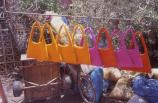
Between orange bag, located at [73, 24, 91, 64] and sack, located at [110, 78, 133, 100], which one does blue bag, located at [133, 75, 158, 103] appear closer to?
sack, located at [110, 78, 133, 100]

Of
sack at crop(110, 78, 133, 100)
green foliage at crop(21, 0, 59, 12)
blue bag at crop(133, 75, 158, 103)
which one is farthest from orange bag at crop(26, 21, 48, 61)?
green foliage at crop(21, 0, 59, 12)

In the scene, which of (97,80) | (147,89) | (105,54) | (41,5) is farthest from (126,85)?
(41,5)

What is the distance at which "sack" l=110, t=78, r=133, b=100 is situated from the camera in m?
7.14

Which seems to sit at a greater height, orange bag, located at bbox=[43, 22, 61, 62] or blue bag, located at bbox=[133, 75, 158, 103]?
orange bag, located at bbox=[43, 22, 61, 62]

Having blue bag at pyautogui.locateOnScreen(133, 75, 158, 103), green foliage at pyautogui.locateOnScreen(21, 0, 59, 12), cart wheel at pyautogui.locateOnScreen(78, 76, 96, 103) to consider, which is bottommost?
cart wheel at pyautogui.locateOnScreen(78, 76, 96, 103)

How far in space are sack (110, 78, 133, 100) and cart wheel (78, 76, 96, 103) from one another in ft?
1.44

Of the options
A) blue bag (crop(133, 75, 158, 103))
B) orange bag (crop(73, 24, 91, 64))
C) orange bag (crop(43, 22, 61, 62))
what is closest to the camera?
orange bag (crop(73, 24, 91, 64))

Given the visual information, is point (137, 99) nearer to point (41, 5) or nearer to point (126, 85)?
point (126, 85)

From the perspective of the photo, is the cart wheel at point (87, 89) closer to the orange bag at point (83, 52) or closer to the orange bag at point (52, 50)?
the orange bag at point (52, 50)

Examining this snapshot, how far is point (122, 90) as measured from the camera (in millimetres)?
7191

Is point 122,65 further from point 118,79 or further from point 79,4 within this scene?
point 79,4

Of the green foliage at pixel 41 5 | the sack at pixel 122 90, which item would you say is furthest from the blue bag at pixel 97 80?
the green foliage at pixel 41 5

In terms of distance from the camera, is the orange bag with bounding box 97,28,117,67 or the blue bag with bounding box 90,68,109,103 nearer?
the orange bag with bounding box 97,28,117,67

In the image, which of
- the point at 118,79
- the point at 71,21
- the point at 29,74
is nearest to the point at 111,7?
the point at 71,21
